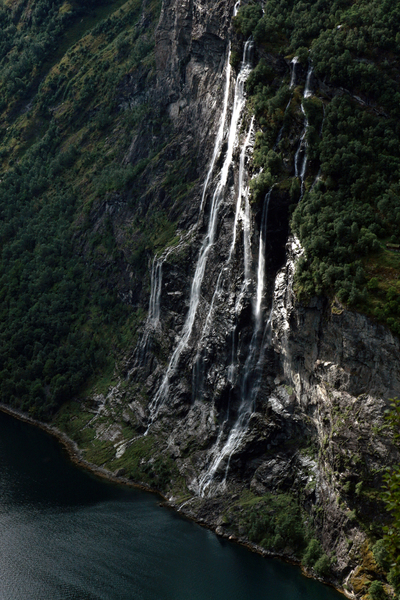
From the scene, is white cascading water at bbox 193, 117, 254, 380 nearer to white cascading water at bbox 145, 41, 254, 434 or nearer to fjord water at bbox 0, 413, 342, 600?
white cascading water at bbox 145, 41, 254, 434

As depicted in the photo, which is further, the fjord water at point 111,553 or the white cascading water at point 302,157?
the white cascading water at point 302,157

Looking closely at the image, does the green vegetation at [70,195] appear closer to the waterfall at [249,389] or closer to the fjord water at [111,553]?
the fjord water at [111,553]

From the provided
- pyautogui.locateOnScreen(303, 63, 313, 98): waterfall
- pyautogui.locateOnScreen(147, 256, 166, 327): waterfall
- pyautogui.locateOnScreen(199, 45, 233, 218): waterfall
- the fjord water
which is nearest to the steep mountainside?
pyautogui.locateOnScreen(303, 63, 313, 98): waterfall

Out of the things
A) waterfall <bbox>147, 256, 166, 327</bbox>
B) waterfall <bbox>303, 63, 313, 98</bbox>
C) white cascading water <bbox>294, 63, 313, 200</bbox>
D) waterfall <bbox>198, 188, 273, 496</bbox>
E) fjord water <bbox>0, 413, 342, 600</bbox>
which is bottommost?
fjord water <bbox>0, 413, 342, 600</bbox>

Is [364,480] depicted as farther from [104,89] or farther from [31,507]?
[104,89]

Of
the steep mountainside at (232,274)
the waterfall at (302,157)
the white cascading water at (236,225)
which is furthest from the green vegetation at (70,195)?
the waterfall at (302,157)

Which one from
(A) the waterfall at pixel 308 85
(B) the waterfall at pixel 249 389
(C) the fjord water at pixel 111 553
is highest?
(A) the waterfall at pixel 308 85
